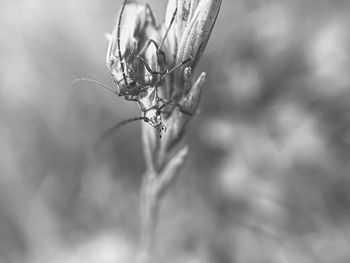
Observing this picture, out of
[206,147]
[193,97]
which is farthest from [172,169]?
[206,147]

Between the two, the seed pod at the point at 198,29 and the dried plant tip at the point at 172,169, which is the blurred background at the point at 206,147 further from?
→ the seed pod at the point at 198,29

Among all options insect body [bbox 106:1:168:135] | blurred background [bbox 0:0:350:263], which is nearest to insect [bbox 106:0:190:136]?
insect body [bbox 106:1:168:135]

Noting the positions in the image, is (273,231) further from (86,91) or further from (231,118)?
(86,91)

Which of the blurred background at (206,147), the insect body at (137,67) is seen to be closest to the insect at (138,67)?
the insect body at (137,67)

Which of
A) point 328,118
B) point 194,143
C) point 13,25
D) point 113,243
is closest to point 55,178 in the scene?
point 113,243

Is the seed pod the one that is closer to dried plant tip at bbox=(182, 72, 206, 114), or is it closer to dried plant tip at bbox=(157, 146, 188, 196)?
dried plant tip at bbox=(182, 72, 206, 114)

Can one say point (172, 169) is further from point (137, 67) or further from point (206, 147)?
point (206, 147)
